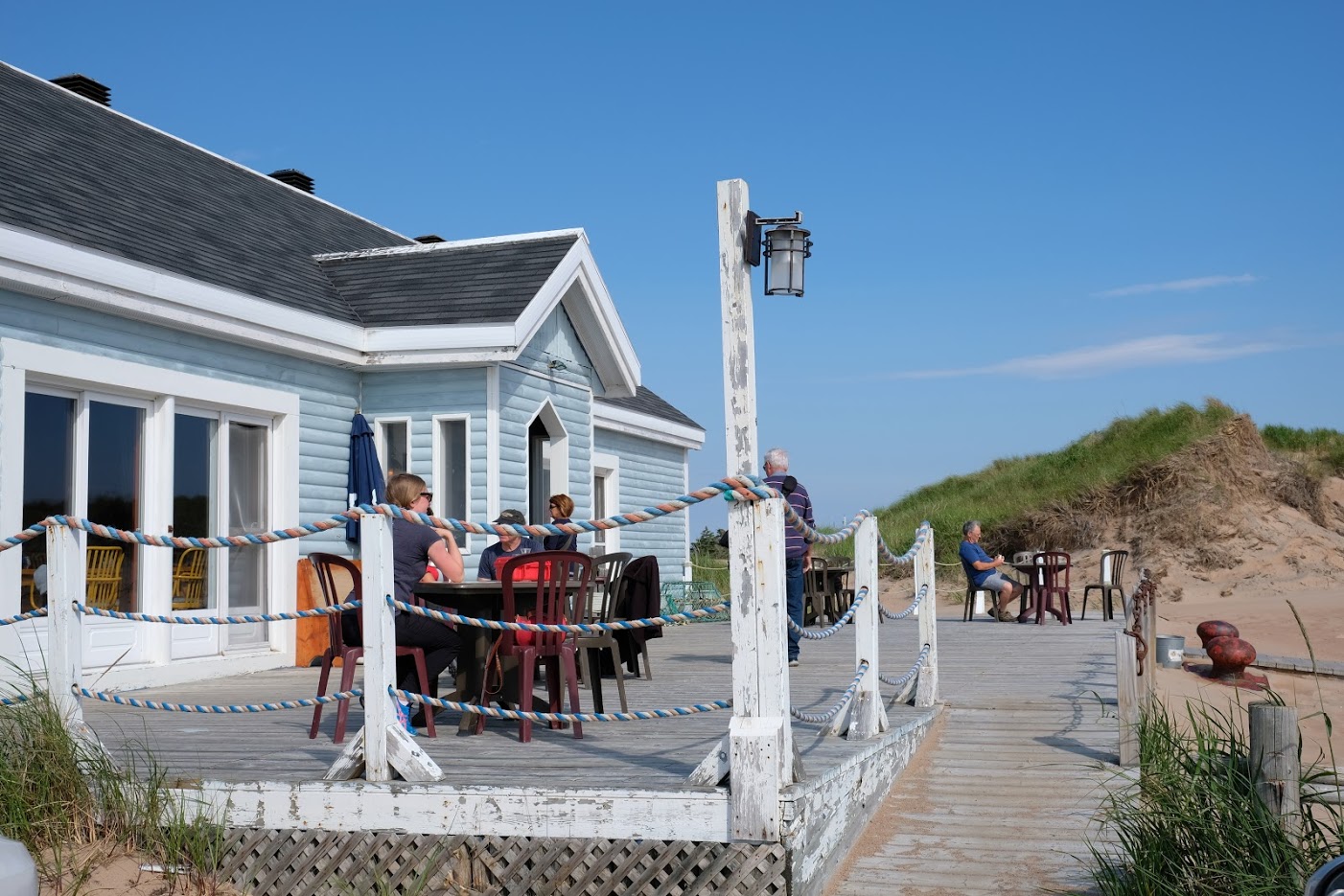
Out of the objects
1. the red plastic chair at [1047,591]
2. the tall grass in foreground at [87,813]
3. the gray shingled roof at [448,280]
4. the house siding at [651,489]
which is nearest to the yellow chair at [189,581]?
the gray shingled roof at [448,280]

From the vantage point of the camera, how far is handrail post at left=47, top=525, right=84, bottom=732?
227 inches

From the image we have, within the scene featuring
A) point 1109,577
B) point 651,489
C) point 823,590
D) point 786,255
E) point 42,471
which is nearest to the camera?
point 786,255

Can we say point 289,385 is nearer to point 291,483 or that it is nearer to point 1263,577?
point 291,483

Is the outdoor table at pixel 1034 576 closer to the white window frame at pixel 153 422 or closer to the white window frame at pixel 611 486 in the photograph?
the white window frame at pixel 611 486

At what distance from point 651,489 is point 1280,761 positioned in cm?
1703

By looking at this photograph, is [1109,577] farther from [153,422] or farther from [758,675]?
[758,675]

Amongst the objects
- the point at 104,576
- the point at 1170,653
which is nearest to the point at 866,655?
the point at 104,576

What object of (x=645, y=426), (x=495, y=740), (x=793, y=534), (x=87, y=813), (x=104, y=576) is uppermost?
(x=645, y=426)

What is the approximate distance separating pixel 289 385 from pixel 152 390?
1626 mm

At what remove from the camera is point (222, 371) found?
1038 cm

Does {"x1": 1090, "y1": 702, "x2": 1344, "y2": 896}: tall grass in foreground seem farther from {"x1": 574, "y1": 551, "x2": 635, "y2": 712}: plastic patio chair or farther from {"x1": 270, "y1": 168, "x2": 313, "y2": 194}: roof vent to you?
{"x1": 270, "y1": 168, "x2": 313, "y2": 194}: roof vent

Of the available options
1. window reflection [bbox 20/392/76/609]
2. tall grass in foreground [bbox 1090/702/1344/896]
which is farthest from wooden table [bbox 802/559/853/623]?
tall grass in foreground [bbox 1090/702/1344/896]

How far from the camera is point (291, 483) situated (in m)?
11.0

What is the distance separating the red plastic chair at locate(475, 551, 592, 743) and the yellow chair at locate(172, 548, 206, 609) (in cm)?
417
